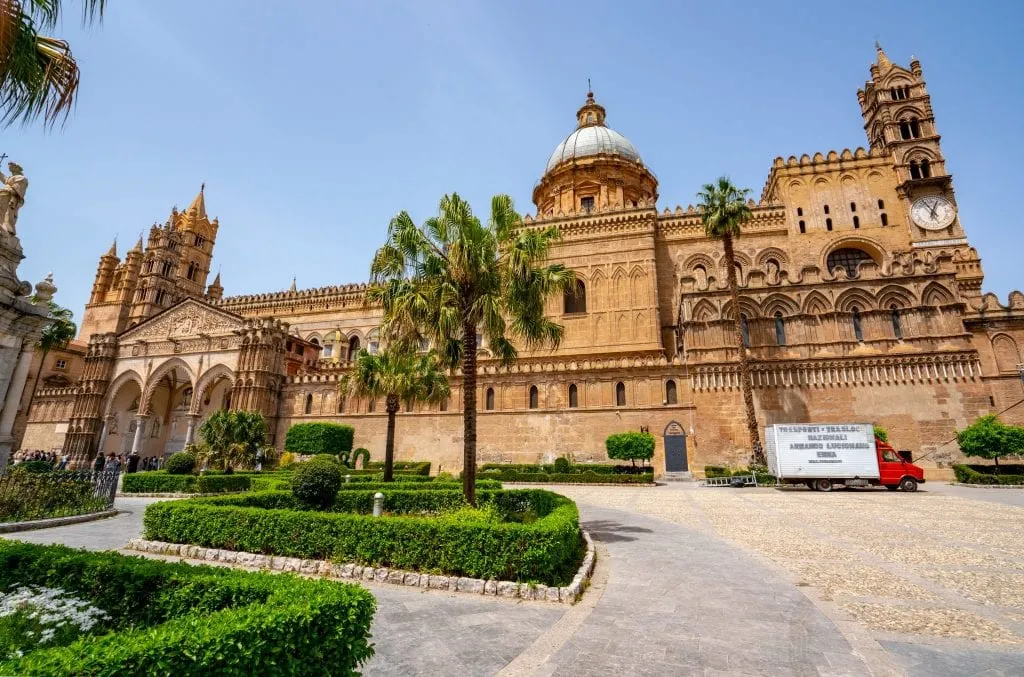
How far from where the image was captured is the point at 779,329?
3117 cm

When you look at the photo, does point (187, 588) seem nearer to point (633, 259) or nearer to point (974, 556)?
point (974, 556)

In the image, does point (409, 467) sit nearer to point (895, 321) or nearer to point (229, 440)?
point (229, 440)

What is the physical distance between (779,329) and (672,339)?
28.0 feet

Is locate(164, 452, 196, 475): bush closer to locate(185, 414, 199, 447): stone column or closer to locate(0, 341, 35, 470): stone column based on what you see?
locate(0, 341, 35, 470): stone column

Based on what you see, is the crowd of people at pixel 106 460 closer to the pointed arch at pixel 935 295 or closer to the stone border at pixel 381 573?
the stone border at pixel 381 573

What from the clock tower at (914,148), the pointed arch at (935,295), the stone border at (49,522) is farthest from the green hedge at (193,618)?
the clock tower at (914,148)

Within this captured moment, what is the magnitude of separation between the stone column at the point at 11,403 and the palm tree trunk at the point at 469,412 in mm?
10695

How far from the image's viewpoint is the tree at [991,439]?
23.3m

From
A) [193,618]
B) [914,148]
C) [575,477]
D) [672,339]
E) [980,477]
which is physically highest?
[914,148]

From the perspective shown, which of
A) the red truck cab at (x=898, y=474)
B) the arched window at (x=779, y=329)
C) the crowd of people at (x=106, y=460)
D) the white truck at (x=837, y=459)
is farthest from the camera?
the arched window at (x=779, y=329)

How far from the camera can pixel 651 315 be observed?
1475 inches

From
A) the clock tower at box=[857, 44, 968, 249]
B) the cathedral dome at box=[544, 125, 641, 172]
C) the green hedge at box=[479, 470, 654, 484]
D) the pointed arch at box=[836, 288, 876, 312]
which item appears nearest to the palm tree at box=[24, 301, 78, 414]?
the green hedge at box=[479, 470, 654, 484]

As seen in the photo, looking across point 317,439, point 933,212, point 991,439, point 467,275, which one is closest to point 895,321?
point 991,439

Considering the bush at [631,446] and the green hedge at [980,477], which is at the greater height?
the bush at [631,446]
